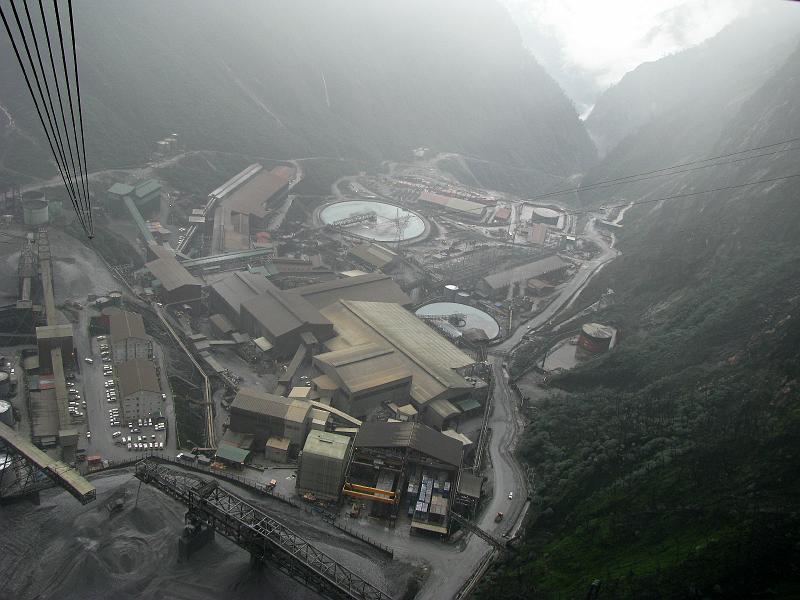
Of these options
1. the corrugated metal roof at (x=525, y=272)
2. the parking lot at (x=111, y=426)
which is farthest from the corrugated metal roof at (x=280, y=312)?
the corrugated metal roof at (x=525, y=272)

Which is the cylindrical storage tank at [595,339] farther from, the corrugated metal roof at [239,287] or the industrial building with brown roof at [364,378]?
the corrugated metal roof at [239,287]

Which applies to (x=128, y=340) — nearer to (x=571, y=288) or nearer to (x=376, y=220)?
(x=376, y=220)

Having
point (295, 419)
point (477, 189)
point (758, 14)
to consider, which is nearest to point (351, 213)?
point (477, 189)

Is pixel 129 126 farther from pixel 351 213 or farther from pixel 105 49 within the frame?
pixel 351 213

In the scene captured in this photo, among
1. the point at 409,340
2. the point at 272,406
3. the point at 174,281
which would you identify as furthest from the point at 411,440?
the point at 174,281

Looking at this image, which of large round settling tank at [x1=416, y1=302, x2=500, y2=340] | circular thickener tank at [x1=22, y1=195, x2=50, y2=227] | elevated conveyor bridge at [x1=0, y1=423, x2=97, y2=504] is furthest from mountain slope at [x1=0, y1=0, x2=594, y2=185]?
elevated conveyor bridge at [x1=0, y1=423, x2=97, y2=504]

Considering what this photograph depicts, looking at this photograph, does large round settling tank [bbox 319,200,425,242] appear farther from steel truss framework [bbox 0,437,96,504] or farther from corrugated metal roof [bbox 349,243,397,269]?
steel truss framework [bbox 0,437,96,504]
